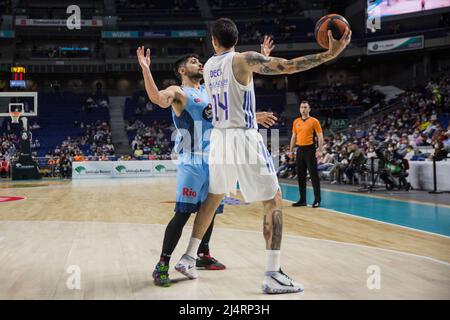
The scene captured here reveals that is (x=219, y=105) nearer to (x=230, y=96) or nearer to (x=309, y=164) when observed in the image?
(x=230, y=96)

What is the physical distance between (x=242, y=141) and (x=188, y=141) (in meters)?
0.63

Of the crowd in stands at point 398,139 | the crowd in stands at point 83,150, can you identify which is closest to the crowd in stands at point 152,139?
the crowd in stands at point 83,150

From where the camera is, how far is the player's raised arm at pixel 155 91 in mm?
3387

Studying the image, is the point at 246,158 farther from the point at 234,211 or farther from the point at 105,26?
the point at 105,26

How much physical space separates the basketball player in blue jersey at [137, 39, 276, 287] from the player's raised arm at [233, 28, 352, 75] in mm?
501

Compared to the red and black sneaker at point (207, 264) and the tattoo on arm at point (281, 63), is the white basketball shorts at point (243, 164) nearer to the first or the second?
the tattoo on arm at point (281, 63)

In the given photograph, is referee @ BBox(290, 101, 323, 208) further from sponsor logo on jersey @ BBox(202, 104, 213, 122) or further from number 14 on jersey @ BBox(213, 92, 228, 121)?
number 14 on jersey @ BBox(213, 92, 228, 121)

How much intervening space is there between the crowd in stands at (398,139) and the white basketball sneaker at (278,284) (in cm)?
868

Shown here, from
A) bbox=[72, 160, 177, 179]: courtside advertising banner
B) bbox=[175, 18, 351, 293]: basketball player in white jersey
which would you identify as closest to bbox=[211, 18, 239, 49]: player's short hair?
bbox=[175, 18, 351, 293]: basketball player in white jersey

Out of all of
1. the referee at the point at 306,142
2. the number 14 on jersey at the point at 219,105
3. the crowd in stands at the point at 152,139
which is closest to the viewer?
the number 14 on jersey at the point at 219,105

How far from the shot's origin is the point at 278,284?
3.18 metres

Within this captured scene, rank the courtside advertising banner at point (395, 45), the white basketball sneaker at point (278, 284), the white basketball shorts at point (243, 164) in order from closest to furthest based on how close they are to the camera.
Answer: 1. the white basketball sneaker at point (278, 284)
2. the white basketball shorts at point (243, 164)
3. the courtside advertising banner at point (395, 45)

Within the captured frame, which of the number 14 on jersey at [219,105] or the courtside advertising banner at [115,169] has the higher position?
the number 14 on jersey at [219,105]

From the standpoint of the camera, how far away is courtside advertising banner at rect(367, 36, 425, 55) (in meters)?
26.7
